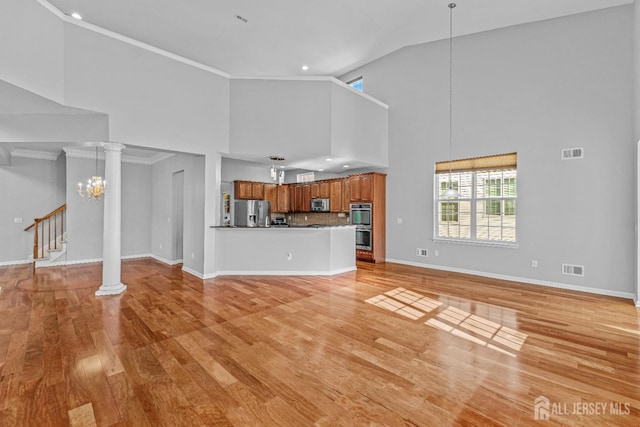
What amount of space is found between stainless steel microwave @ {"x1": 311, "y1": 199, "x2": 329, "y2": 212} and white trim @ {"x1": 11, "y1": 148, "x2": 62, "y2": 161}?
22.4ft

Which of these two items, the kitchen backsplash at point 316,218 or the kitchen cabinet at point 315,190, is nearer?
the kitchen backsplash at point 316,218

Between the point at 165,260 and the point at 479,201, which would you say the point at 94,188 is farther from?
the point at 479,201

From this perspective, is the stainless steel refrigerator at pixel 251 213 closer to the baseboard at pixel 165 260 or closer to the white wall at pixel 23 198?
the baseboard at pixel 165 260

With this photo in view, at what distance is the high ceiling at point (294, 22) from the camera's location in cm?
505

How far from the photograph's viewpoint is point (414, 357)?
8.82 ft

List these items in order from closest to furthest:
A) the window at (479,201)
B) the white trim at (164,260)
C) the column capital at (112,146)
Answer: the column capital at (112,146) → the window at (479,201) → the white trim at (164,260)

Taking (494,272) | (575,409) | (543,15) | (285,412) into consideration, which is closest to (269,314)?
(285,412)

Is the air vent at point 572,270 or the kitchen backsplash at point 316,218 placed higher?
the kitchen backsplash at point 316,218

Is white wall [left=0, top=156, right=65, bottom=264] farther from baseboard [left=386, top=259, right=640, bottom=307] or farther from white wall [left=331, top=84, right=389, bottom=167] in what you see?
baseboard [left=386, top=259, right=640, bottom=307]

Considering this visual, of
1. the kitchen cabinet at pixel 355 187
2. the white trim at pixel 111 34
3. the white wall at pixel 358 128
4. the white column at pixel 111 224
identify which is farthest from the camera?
the kitchen cabinet at pixel 355 187

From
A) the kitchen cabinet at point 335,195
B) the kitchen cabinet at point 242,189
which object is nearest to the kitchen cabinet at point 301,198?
the kitchen cabinet at point 335,195

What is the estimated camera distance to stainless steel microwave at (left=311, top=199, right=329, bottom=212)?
8.78m

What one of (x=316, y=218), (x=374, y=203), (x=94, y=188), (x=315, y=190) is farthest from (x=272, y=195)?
(x=94, y=188)

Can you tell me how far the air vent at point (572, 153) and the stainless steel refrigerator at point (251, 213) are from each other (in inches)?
277
